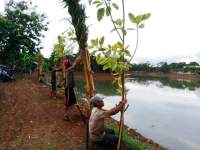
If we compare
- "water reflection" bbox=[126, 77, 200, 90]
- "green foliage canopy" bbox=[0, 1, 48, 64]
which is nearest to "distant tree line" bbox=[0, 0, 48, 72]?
"green foliage canopy" bbox=[0, 1, 48, 64]

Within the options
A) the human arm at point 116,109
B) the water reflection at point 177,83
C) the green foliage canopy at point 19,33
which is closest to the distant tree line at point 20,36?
the green foliage canopy at point 19,33

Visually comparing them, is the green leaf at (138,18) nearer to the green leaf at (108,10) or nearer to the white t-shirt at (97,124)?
the green leaf at (108,10)

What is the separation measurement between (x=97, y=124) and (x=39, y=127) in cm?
329

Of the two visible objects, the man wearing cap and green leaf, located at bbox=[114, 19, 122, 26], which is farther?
the man wearing cap

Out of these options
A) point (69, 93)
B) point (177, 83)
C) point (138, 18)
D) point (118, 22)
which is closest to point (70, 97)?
point (69, 93)

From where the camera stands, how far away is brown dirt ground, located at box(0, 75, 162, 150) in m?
7.30

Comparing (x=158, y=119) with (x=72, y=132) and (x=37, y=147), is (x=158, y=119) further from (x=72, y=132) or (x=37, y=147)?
(x=37, y=147)

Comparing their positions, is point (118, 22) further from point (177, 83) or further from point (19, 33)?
point (177, 83)

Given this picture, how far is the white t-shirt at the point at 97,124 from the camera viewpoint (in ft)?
18.5

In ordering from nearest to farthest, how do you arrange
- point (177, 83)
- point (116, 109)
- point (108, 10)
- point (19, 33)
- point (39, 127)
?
point (108, 10) < point (116, 109) < point (39, 127) < point (19, 33) < point (177, 83)

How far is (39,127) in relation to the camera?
868 cm

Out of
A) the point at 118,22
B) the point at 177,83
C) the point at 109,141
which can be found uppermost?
the point at 118,22

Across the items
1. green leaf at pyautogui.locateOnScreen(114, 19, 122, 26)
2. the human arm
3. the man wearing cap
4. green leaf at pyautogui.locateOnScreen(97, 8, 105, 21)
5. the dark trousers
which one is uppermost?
green leaf at pyautogui.locateOnScreen(97, 8, 105, 21)

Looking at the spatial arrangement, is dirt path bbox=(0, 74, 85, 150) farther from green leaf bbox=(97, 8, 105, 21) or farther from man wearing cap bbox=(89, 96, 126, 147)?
green leaf bbox=(97, 8, 105, 21)
